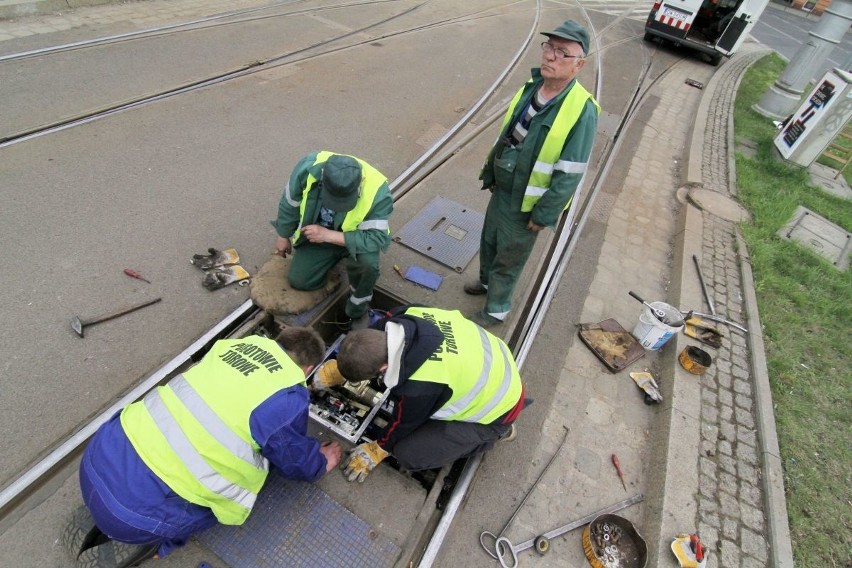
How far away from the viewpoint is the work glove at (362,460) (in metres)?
2.91

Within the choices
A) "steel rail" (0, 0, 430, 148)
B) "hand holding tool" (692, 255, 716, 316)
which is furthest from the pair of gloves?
"steel rail" (0, 0, 430, 148)

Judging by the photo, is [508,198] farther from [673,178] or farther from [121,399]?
[673,178]

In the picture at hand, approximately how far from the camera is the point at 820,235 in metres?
5.94

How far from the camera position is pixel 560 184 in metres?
3.01

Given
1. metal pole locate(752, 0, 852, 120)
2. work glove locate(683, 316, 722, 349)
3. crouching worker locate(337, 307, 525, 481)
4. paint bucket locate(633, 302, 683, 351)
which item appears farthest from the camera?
metal pole locate(752, 0, 852, 120)

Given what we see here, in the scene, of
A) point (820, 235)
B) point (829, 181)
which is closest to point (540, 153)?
point (820, 235)

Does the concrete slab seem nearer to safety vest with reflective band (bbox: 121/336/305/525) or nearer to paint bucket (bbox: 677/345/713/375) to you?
paint bucket (bbox: 677/345/713/375)

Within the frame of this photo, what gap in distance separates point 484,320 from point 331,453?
1.79 metres

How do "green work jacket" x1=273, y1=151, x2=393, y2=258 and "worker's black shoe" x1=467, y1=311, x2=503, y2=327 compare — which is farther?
"worker's black shoe" x1=467, y1=311, x2=503, y2=327

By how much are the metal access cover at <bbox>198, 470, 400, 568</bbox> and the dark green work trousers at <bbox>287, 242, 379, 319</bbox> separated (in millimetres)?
1507

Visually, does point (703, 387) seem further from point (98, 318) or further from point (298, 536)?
point (98, 318)

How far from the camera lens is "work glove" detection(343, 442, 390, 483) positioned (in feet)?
9.54

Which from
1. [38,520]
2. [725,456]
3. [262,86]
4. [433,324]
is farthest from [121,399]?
[262,86]

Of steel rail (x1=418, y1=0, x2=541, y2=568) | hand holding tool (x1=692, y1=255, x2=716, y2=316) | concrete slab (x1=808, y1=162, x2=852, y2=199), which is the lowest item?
steel rail (x1=418, y1=0, x2=541, y2=568)
